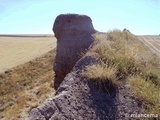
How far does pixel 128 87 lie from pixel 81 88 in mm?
1516

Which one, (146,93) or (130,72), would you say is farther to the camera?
(130,72)

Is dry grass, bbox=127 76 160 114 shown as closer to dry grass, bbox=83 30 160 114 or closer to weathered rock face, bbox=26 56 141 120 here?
dry grass, bbox=83 30 160 114

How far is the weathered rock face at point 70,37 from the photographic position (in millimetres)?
11984

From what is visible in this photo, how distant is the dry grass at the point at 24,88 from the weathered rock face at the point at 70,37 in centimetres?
347

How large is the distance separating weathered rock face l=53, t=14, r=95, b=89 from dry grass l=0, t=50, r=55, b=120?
3.47 m

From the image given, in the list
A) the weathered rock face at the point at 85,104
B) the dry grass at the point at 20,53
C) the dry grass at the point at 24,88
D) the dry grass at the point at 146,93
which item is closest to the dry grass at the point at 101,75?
the weathered rock face at the point at 85,104

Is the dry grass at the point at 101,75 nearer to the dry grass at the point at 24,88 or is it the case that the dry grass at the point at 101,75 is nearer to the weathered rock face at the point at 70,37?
the weathered rock face at the point at 70,37

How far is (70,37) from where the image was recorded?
1261 cm

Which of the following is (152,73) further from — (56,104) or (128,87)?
(56,104)

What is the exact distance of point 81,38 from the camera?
1217cm

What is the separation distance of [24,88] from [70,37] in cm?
1082

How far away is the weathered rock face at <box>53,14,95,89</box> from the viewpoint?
1198cm

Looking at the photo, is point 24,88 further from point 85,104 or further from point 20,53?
point 20,53

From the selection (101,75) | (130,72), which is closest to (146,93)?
(101,75)
